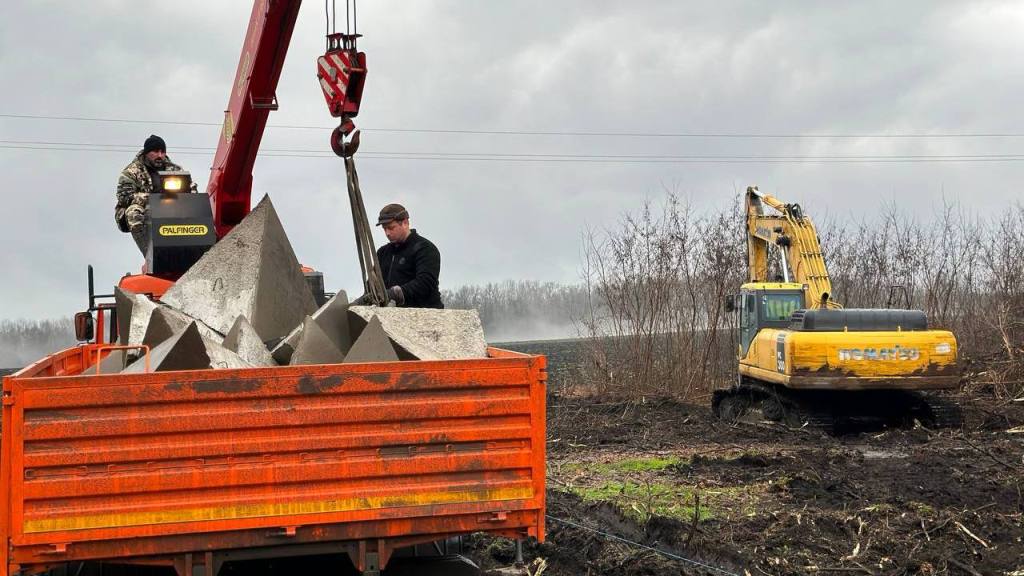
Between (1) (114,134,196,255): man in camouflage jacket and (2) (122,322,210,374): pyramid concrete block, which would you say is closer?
(2) (122,322,210,374): pyramid concrete block

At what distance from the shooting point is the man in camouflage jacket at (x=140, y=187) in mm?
8672

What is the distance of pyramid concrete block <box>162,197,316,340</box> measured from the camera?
6.19 metres

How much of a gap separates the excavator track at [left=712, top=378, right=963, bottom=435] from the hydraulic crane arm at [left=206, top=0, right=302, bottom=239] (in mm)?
9767

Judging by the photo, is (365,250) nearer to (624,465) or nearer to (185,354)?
(185,354)

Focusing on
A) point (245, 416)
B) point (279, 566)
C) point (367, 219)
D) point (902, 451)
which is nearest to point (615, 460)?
point (902, 451)

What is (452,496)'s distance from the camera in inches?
183

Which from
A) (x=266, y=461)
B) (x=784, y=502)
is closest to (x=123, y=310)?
(x=266, y=461)

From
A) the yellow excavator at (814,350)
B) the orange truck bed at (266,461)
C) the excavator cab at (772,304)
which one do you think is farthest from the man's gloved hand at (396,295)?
the excavator cab at (772,304)

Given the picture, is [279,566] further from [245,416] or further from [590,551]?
[590,551]

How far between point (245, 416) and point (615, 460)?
947cm

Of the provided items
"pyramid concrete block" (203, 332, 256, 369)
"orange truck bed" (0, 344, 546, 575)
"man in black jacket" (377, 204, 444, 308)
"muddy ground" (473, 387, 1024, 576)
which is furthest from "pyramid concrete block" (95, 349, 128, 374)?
"muddy ground" (473, 387, 1024, 576)

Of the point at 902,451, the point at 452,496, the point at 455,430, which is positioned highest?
the point at 455,430

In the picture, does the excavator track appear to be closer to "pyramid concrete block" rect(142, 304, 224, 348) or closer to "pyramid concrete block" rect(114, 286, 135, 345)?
"pyramid concrete block" rect(114, 286, 135, 345)

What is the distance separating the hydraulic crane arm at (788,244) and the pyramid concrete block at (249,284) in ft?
40.6
